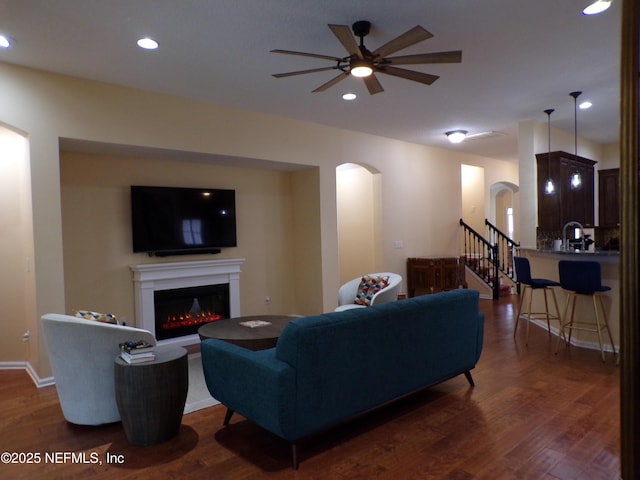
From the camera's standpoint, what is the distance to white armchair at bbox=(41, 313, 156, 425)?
10.2ft

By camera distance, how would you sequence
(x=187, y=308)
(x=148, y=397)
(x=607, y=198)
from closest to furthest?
(x=148, y=397) → (x=187, y=308) → (x=607, y=198)

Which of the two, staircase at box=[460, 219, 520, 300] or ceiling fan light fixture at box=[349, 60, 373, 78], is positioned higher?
ceiling fan light fixture at box=[349, 60, 373, 78]

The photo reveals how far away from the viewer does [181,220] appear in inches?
218

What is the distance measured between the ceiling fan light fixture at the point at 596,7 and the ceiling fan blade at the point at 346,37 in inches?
68.0

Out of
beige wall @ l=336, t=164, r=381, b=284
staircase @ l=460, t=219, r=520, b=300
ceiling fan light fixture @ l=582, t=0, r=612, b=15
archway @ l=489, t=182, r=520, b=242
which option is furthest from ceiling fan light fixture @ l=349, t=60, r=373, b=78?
archway @ l=489, t=182, r=520, b=242

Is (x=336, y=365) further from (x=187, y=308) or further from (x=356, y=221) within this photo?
(x=356, y=221)

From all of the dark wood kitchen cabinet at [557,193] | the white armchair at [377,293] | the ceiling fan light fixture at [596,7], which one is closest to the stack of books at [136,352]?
the white armchair at [377,293]

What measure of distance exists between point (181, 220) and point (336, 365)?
139 inches

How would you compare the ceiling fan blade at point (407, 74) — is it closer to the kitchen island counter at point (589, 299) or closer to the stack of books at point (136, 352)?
the stack of books at point (136, 352)

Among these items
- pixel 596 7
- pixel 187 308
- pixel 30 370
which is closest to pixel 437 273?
pixel 187 308

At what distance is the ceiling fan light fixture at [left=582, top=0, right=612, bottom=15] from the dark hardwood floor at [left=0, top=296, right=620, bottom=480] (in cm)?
302

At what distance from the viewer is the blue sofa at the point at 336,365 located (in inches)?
101

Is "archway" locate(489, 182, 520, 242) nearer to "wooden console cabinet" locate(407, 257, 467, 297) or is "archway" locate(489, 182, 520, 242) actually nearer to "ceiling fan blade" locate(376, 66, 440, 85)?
"wooden console cabinet" locate(407, 257, 467, 297)

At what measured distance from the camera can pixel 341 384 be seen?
109 inches
